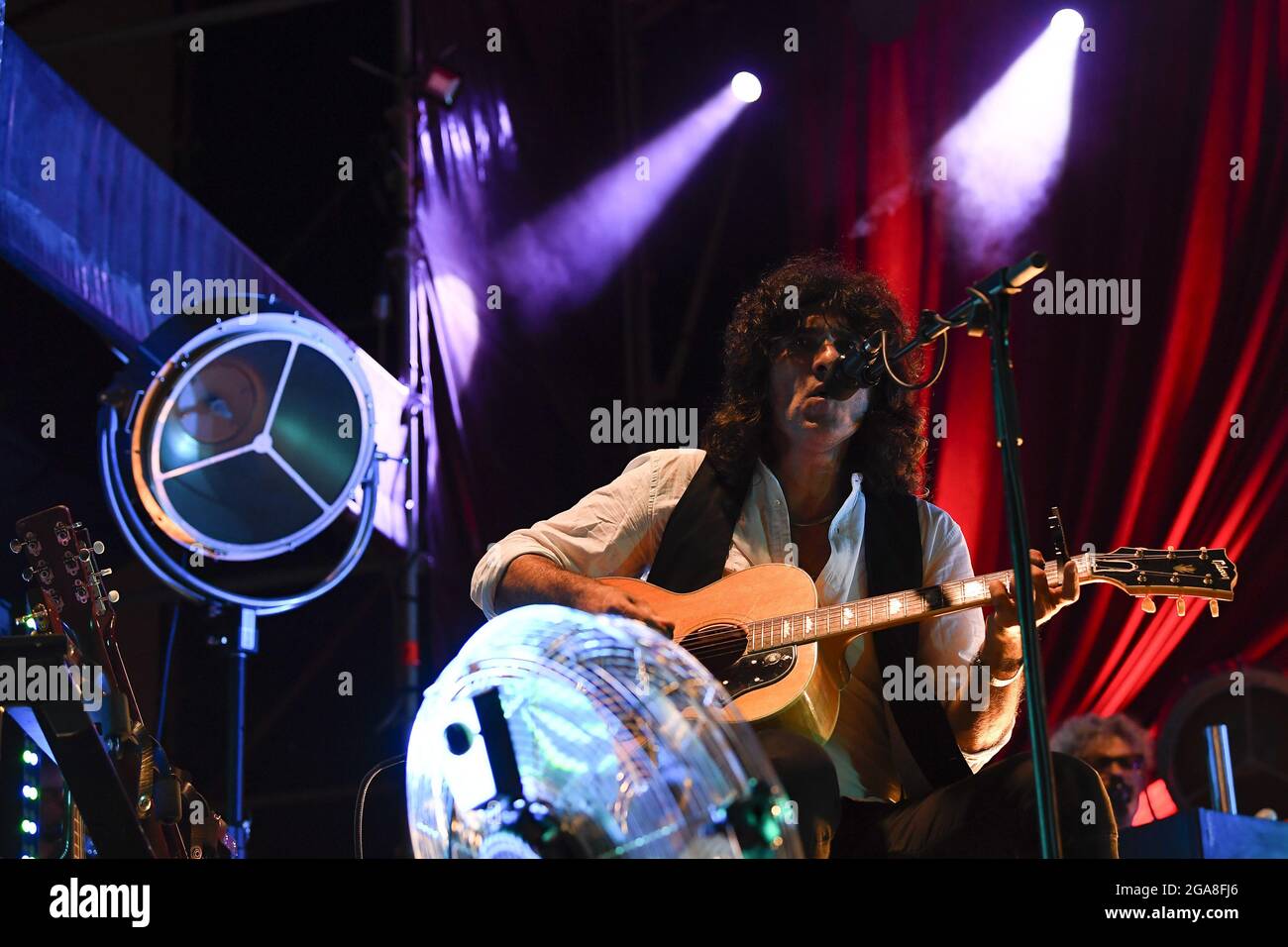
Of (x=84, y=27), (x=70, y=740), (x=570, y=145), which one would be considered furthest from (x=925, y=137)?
(x=70, y=740)

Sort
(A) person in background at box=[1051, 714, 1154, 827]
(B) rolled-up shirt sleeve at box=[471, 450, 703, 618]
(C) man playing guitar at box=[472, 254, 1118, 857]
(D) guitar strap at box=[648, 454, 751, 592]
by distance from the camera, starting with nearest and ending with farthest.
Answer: (C) man playing guitar at box=[472, 254, 1118, 857] → (B) rolled-up shirt sleeve at box=[471, 450, 703, 618] → (D) guitar strap at box=[648, 454, 751, 592] → (A) person in background at box=[1051, 714, 1154, 827]

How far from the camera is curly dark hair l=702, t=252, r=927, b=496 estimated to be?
3211 mm

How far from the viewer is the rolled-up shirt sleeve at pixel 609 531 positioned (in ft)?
9.61

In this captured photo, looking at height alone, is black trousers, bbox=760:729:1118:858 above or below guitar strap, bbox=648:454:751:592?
below

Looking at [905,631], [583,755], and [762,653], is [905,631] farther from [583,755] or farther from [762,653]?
[583,755]

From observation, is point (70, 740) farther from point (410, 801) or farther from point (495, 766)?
point (495, 766)

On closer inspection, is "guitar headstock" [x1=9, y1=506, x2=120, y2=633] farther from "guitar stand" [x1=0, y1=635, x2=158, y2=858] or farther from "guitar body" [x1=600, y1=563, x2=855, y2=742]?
"guitar body" [x1=600, y1=563, x2=855, y2=742]

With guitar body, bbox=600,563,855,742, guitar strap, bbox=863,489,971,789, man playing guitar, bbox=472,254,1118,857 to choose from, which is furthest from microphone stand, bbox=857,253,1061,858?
guitar body, bbox=600,563,855,742

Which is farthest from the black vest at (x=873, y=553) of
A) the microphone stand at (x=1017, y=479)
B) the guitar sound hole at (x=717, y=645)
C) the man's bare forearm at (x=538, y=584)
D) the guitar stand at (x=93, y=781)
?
the guitar stand at (x=93, y=781)

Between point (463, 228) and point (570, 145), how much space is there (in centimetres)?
54

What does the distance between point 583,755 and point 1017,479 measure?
97 cm

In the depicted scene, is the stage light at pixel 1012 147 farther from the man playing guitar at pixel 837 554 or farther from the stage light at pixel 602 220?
the man playing guitar at pixel 837 554

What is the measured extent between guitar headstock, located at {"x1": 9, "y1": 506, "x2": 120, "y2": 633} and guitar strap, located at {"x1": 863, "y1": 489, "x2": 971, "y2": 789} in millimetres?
1738
